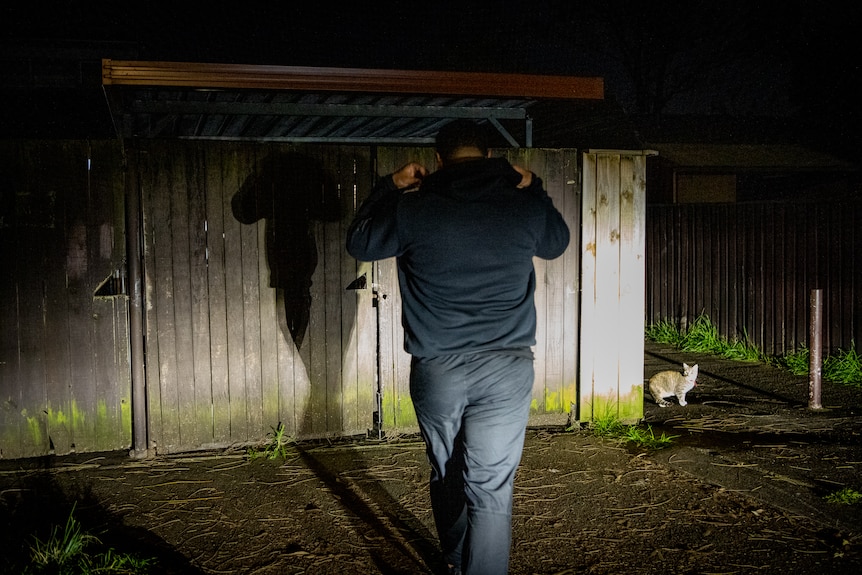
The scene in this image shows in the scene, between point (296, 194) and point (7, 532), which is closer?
point (7, 532)

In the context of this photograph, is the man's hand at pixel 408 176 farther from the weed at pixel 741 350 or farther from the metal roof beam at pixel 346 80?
the weed at pixel 741 350

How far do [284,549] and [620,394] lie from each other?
3422mm

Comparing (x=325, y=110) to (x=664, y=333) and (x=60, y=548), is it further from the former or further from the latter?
(x=664, y=333)

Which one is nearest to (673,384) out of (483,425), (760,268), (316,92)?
(760,268)

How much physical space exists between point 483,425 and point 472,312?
18.1 inches

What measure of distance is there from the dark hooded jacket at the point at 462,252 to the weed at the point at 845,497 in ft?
8.71

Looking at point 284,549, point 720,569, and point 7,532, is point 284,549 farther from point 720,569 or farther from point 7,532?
point 720,569

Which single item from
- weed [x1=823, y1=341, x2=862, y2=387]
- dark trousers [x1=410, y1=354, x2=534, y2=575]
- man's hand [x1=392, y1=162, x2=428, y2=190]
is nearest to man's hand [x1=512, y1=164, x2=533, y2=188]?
man's hand [x1=392, y1=162, x2=428, y2=190]

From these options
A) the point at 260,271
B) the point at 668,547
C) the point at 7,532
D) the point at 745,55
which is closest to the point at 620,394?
the point at 668,547

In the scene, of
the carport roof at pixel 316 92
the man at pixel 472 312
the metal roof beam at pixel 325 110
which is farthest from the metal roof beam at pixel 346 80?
the man at pixel 472 312

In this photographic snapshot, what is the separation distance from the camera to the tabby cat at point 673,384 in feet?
23.4

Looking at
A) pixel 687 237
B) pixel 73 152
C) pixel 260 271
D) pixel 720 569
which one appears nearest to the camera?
pixel 720 569

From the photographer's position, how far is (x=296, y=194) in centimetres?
570

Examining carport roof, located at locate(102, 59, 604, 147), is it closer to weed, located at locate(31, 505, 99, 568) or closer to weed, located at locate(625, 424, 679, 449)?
weed, located at locate(625, 424, 679, 449)
